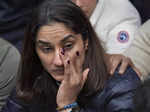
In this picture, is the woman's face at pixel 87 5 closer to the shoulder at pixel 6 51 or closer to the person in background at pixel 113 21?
the person in background at pixel 113 21

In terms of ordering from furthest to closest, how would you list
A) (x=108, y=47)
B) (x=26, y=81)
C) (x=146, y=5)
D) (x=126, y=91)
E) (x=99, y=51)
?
1. (x=146, y=5)
2. (x=108, y=47)
3. (x=26, y=81)
4. (x=99, y=51)
5. (x=126, y=91)

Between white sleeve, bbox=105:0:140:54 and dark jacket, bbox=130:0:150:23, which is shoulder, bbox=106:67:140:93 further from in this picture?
dark jacket, bbox=130:0:150:23

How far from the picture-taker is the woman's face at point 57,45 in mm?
1241

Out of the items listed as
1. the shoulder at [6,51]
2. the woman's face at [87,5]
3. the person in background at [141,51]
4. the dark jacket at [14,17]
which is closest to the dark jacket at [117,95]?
the person in background at [141,51]

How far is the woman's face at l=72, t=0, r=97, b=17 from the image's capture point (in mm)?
1813

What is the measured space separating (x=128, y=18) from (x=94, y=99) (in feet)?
2.26

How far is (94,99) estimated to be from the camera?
4.30 feet

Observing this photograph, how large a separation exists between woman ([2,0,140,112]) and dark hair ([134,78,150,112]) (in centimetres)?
39

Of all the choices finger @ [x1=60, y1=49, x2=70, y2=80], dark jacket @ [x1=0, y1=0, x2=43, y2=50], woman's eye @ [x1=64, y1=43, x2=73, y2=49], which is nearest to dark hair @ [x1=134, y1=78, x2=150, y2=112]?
finger @ [x1=60, y1=49, x2=70, y2=80]

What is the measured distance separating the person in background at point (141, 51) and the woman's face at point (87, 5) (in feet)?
1.16

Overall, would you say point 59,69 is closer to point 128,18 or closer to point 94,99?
point 94,99

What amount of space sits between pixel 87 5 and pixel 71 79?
2.56ft

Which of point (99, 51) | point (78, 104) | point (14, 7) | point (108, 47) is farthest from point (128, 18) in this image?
point (14, 7)

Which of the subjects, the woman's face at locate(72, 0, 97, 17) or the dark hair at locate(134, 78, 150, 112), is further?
the woman's face at locate(72, 0, 97, 17)
